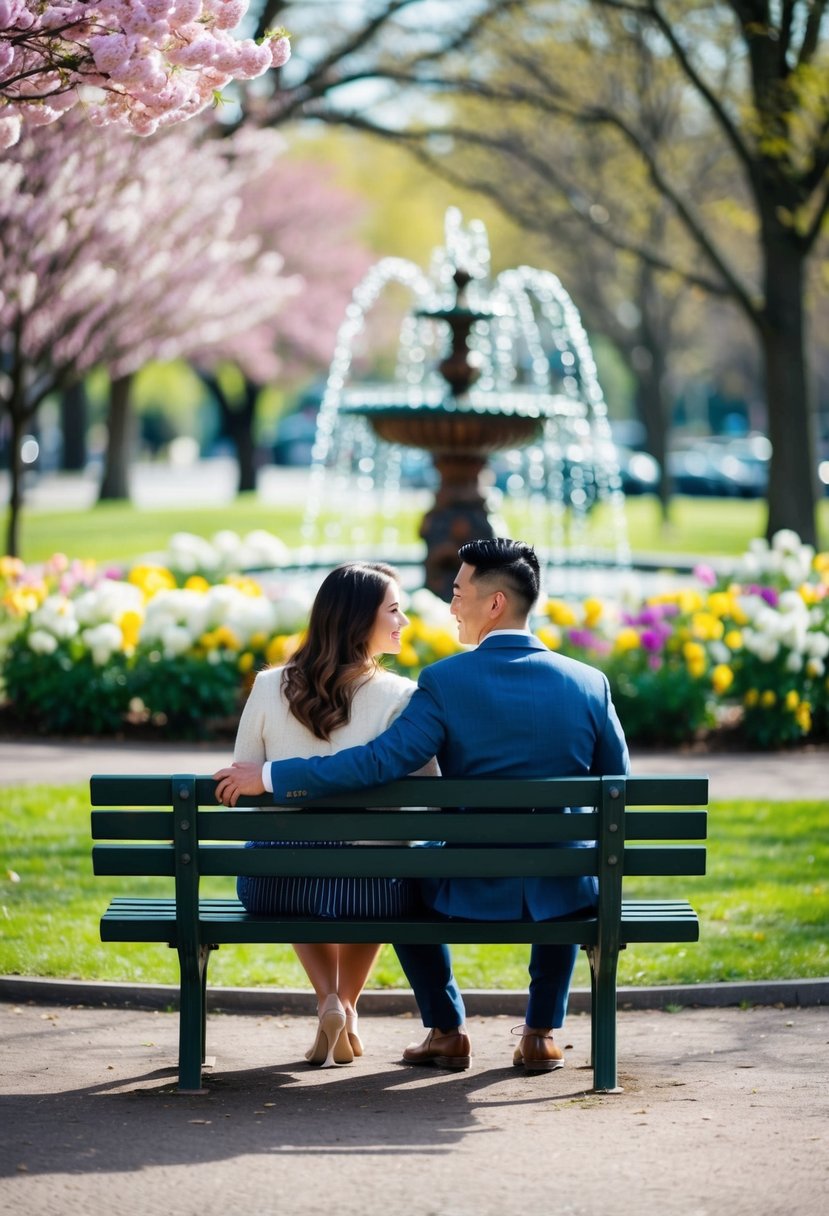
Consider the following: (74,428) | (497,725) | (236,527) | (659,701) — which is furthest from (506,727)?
(74,428)

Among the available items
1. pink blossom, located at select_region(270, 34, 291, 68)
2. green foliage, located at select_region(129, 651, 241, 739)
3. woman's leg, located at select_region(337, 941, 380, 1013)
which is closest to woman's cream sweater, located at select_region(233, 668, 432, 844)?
woman's leg, located at select_region(337, 941, 380, 1013)

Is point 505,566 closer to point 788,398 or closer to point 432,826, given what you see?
point 432,826

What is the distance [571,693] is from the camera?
4.68m

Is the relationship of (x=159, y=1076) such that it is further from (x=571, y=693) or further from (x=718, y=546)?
(x=718, y=546)

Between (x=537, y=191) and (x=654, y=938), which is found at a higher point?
Result: (x=537, y=191)

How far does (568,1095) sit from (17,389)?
11970 mm

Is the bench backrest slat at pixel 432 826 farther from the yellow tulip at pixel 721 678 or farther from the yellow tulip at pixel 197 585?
the yellow tulip at pixel 197 585

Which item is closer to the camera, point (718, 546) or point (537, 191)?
point (718, 546)

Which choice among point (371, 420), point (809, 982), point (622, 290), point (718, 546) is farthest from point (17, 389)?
point (622, 290)

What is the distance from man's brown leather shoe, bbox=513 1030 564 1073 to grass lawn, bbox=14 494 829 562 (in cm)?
1805

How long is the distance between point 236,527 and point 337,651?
24.0 meters

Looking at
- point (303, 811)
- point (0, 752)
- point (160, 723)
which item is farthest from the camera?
point (160, 723)

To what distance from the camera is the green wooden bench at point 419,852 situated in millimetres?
4512

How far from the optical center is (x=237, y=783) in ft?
14.9
